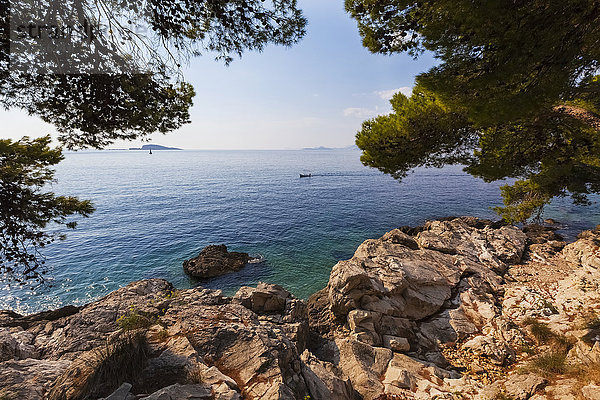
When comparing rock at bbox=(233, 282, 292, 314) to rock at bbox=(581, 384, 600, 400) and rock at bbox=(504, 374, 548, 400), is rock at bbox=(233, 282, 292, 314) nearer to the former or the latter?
rock at bbox=(504, 374, 548, 400)

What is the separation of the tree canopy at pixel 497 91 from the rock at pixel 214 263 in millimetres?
15964

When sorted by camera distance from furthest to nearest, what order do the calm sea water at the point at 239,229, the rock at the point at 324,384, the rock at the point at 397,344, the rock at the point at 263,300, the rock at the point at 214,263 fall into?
the rock at the point at 214,263 → the calm sea water at the point at 239,229 → the rock at the point at 263,300 → the rock at the point at 397,344 → the rock at the point at 324,384

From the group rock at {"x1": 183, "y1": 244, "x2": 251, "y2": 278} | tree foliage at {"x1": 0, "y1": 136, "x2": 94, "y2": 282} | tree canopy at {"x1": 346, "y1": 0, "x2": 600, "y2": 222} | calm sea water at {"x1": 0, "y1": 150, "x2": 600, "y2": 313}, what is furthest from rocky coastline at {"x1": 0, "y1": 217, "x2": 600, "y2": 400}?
calm sea water at {"x1": 0, "y1": 150, "x2": 600, "y2": 313}

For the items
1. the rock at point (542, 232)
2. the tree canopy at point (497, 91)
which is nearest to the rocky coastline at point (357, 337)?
the tree canopy at point (497, 91)

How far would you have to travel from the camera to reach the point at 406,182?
191 ft

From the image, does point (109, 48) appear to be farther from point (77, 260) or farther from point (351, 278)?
point (77, 260)

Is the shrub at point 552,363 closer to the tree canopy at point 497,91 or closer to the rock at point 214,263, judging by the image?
the tree canopy at point 497,91

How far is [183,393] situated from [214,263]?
16.9 m

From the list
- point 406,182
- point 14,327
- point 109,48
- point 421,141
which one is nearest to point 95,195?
point 14,327

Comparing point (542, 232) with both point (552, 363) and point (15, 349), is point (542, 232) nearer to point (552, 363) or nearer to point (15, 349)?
point (552, 363)

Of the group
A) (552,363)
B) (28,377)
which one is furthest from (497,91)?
(28,377)

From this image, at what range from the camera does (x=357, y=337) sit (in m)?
9.07

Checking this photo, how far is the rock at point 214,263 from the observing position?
63.3 ft

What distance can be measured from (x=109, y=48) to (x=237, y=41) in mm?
3101
